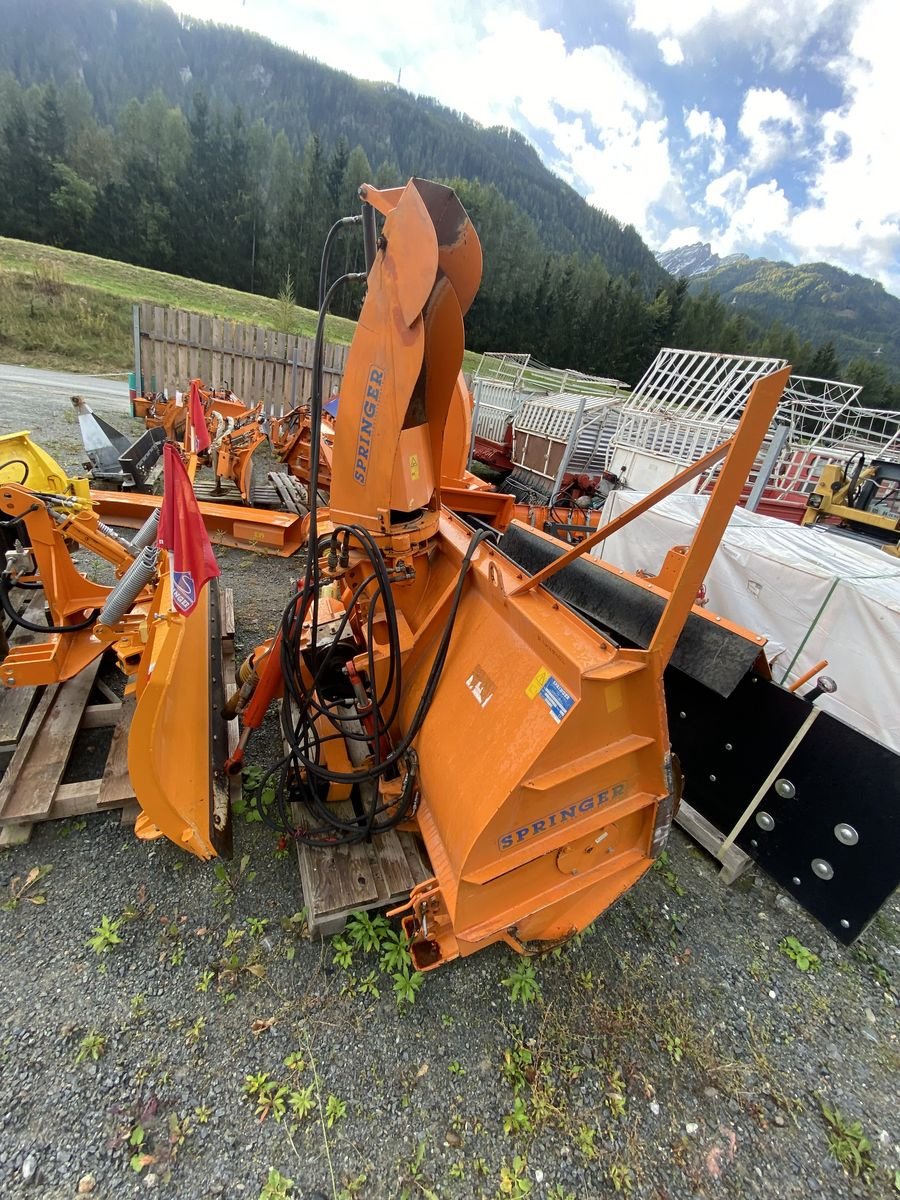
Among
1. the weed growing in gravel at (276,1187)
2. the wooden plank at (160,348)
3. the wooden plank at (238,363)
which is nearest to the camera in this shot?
the weed growing in gravel at (276,1187)

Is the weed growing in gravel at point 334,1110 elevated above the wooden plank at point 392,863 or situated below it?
below

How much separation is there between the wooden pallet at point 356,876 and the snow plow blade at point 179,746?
0.41 metres

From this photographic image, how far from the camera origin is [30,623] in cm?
302

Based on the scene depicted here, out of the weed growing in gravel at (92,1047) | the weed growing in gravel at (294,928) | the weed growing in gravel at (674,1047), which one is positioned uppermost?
the weed growing in gravel at (674,1047)

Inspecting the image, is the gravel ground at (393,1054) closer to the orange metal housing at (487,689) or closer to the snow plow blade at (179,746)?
the orange metal housing at (487,689)

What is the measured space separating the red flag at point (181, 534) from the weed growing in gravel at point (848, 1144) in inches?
132

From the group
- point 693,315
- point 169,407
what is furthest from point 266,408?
point 693,315

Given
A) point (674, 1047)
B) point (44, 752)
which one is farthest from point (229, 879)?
point (674, 1047)

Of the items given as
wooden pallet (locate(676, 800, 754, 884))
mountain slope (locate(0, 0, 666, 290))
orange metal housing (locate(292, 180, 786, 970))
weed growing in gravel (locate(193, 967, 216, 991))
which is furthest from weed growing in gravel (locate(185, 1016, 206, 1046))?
mountain slope (locate(0, 0, 666, 290))

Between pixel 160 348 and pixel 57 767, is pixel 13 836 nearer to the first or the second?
pixel 57 767

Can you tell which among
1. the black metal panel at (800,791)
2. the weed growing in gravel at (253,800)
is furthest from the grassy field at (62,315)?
the black metal panel at (800,791)

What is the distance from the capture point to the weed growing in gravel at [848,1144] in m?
2.07

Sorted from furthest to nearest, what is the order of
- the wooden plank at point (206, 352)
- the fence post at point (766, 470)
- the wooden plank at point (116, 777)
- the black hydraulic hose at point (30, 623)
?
the wooden plank at point (206, 352)
the fence post at point (766, 470)
the black hydraulic hose at point (30, 623)
the wooden plank at point (116, 777)

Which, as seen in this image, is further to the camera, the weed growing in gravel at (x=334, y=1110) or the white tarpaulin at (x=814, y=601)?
the white tarpaulin at (x=814, y=601)
